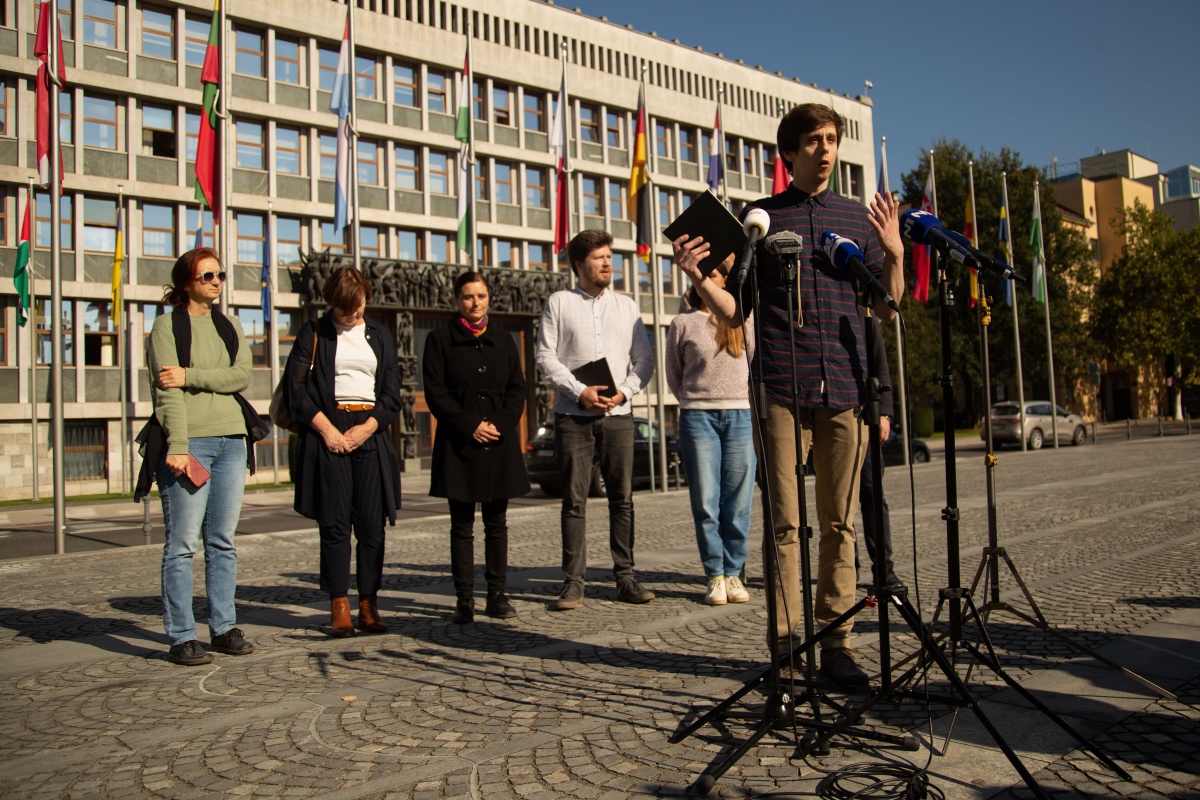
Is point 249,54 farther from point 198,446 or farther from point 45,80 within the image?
point 198,446

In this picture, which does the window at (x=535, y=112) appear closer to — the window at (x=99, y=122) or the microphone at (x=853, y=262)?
the window at (x=99, y=122)

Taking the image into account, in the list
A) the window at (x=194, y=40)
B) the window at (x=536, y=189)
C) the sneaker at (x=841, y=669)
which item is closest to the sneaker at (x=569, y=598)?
the sneaker at (x=841, y=669)

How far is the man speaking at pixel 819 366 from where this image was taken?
12.9ft

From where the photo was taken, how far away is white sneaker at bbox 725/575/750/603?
6191 mm

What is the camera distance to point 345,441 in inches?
224

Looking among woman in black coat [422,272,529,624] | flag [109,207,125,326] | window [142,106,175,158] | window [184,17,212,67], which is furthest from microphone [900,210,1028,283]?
window [184,17,212,67]

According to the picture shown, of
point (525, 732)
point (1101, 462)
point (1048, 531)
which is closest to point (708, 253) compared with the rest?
point (525, 732)

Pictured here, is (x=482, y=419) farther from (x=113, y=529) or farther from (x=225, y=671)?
(x=113, y=529)

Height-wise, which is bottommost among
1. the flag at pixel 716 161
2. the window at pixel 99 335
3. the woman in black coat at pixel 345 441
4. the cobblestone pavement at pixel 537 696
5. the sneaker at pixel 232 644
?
the cobblestone pavement at pixel 537 696

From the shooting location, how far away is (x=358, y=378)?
233 inches

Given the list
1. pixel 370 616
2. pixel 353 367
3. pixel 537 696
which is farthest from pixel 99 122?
pixel 537 696

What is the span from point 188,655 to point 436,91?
36.8 metres

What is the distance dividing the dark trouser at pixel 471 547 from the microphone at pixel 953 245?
3313 millimetres

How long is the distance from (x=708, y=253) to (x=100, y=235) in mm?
31630
